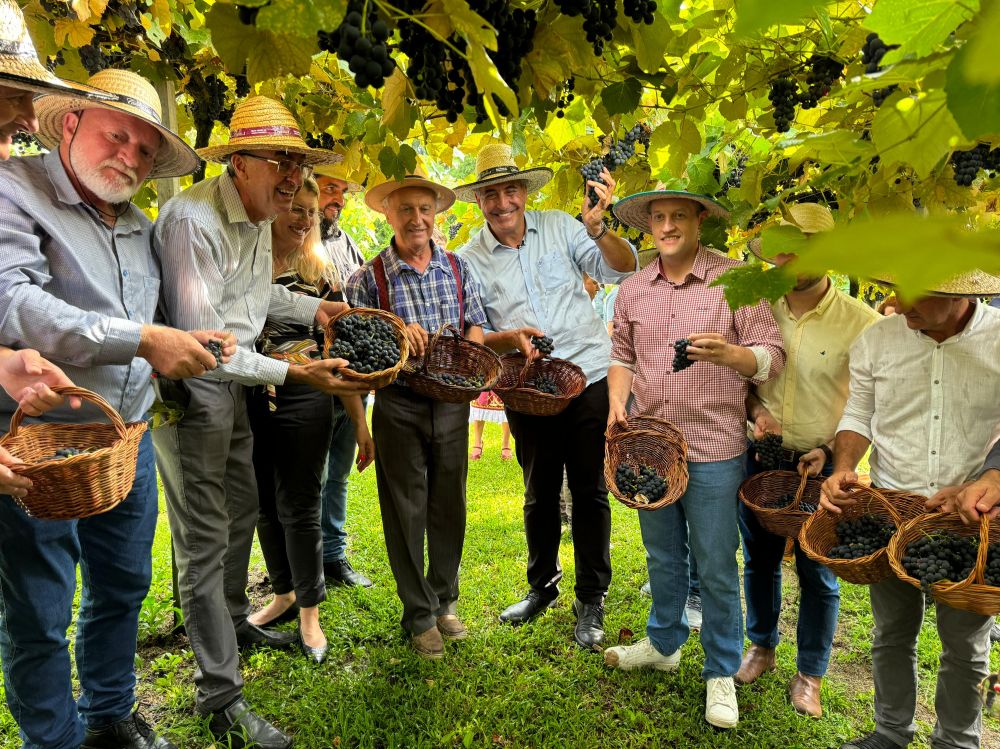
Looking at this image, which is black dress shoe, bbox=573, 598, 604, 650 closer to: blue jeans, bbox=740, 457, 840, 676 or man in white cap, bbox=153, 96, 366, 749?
blue jeans, bbox=740, 457, 840, 676

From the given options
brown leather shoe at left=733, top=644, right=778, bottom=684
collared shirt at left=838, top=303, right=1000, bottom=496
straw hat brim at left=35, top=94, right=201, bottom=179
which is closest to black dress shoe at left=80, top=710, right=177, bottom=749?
straw hat brim at left=35, top=94, right=201, bottom=179

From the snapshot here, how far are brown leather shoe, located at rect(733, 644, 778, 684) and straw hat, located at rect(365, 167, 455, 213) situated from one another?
9.57 ft

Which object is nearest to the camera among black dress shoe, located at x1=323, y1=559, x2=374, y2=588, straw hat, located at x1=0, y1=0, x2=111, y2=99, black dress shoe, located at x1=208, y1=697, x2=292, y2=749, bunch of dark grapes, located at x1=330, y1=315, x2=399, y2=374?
straw hat, located at x1=0, y1=0, x2=111, y2=99

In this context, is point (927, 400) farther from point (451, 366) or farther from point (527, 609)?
point (527, 609)

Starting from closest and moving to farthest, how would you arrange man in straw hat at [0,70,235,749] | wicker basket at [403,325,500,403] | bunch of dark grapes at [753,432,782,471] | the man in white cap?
man in straw hat at [0,70,235,749], the man in white cap, bunch of dark grapes at [753,432,782,471], wicker basket at [403,325,500,403]

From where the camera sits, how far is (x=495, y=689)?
3.43m

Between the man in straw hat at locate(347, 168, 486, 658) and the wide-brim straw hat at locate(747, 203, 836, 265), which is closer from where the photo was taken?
the wide-brim straw hat at locate(747, 203, 836, 265)

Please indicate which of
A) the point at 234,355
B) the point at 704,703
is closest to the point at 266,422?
the point at 234,355

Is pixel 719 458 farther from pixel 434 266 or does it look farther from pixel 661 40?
pixel 661 40

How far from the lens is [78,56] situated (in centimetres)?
308

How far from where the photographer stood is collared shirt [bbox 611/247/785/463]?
306 cm

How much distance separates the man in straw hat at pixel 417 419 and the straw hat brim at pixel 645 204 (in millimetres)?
939

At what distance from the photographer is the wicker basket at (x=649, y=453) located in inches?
122

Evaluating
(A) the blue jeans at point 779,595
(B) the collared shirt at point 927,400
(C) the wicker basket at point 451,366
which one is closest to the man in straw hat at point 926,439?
(B) the collared shirt at point 927,400
